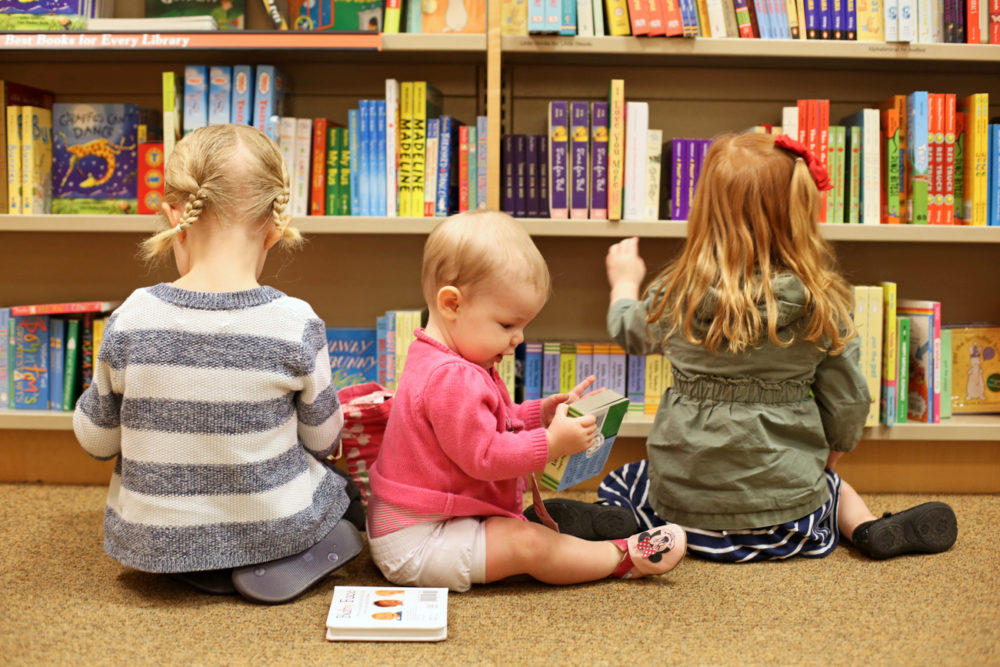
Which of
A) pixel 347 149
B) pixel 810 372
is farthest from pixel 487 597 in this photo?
pixel 347 149

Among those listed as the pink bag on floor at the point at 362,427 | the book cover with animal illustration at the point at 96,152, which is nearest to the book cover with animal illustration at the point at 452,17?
the book cover with animal illustration at the point at 96,152

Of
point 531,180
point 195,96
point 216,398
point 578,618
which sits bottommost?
point 578,618

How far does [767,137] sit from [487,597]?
2.87 feet

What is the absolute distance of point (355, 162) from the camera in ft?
5.99

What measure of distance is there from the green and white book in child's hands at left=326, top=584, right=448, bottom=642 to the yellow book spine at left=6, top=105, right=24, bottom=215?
121 cm

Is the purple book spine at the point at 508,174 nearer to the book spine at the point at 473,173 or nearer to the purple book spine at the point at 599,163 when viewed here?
the book spine at the point at 473,173

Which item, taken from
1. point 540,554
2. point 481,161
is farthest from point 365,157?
point 540,554

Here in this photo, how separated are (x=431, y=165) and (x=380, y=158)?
11 cm

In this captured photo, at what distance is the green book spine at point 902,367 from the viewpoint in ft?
5.98

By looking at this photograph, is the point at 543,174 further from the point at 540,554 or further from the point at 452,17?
the point at 540,554

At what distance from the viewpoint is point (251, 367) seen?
1166 mm

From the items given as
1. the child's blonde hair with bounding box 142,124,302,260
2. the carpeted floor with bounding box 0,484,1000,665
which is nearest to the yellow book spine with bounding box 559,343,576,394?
the carpeted floor with bounding box 0,484,1000,665

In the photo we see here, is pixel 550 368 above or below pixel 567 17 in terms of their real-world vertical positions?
below

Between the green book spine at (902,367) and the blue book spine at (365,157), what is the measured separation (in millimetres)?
1167
